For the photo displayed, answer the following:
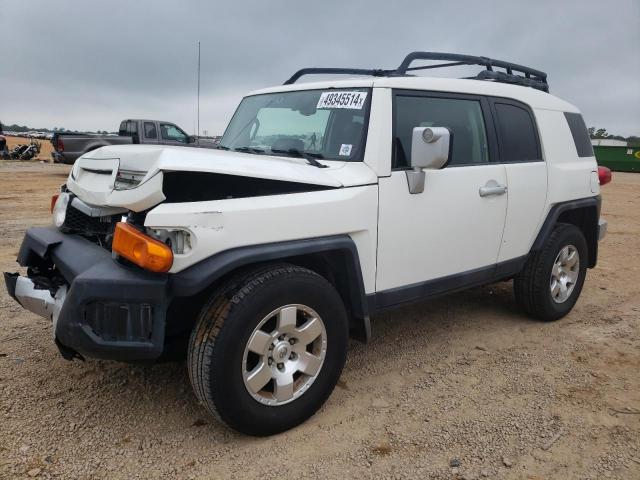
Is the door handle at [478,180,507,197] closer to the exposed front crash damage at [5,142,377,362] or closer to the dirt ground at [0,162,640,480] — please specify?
the exposed front crash damage at [5,142,377,362]

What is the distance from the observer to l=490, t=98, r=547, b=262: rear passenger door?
381cm

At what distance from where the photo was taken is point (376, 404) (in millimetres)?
3061

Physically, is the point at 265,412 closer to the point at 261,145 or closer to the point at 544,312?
the point at 261,145

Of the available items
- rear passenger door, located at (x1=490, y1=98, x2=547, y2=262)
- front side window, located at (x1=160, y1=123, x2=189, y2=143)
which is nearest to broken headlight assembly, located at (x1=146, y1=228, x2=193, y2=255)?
rear passenger door, located at (x1=490, y1=98, x2=547, y2=262)

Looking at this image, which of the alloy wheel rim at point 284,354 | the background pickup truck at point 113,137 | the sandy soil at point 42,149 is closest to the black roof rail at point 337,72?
the alloy wheel rim at point 284,354

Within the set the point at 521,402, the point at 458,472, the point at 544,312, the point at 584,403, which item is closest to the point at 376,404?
the point at 458,472

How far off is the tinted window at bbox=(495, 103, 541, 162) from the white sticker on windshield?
1.27m

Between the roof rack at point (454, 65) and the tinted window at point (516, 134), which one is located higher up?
the roof rack at point (454, 65)

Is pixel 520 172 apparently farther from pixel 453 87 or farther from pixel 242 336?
pixel 242 336

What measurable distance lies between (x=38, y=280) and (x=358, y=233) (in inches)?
73.9

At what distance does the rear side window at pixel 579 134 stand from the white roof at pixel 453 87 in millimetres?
85

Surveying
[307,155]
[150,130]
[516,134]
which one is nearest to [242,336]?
[307,155]

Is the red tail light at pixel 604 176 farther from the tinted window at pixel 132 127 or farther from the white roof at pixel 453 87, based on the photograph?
the tinted window at pixel 132 127

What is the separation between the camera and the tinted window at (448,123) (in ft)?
10.4
